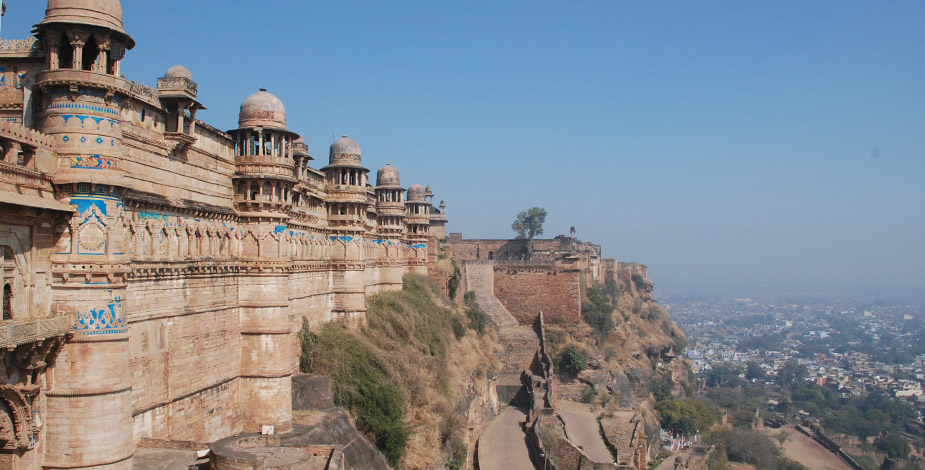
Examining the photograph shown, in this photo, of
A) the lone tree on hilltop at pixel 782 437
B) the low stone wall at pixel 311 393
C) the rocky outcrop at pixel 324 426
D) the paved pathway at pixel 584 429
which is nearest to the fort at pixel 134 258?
the rocky outcrop at pixel 324 426

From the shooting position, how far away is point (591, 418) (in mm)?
35250

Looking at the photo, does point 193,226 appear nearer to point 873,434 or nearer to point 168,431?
point 168,431

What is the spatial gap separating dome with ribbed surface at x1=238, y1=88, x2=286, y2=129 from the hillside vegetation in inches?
260

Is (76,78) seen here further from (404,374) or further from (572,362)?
(572,362)

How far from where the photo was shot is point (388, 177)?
33219 mm

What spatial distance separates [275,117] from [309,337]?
6.86 meters

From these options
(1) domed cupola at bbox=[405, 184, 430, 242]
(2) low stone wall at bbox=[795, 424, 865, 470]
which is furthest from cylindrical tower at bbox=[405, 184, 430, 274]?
(2) low stone wall at bbox=[795, 424, 865, 470]

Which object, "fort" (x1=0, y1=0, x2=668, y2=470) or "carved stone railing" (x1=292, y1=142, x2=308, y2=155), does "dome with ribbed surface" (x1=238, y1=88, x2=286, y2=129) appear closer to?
"fort" (x1=0, y1=0, x2=668, y2=470)

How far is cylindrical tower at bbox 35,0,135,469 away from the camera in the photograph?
35.1ft

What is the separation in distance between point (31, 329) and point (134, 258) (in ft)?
10.9

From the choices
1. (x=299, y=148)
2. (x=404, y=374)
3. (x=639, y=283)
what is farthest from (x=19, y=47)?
(x=639, y=283)

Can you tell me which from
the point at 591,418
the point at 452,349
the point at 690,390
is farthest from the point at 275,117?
the point at 690,390

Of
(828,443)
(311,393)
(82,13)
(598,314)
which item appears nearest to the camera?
(82,13)

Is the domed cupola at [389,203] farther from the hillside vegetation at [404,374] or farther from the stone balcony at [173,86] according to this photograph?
the stone balcony at [173,86]
